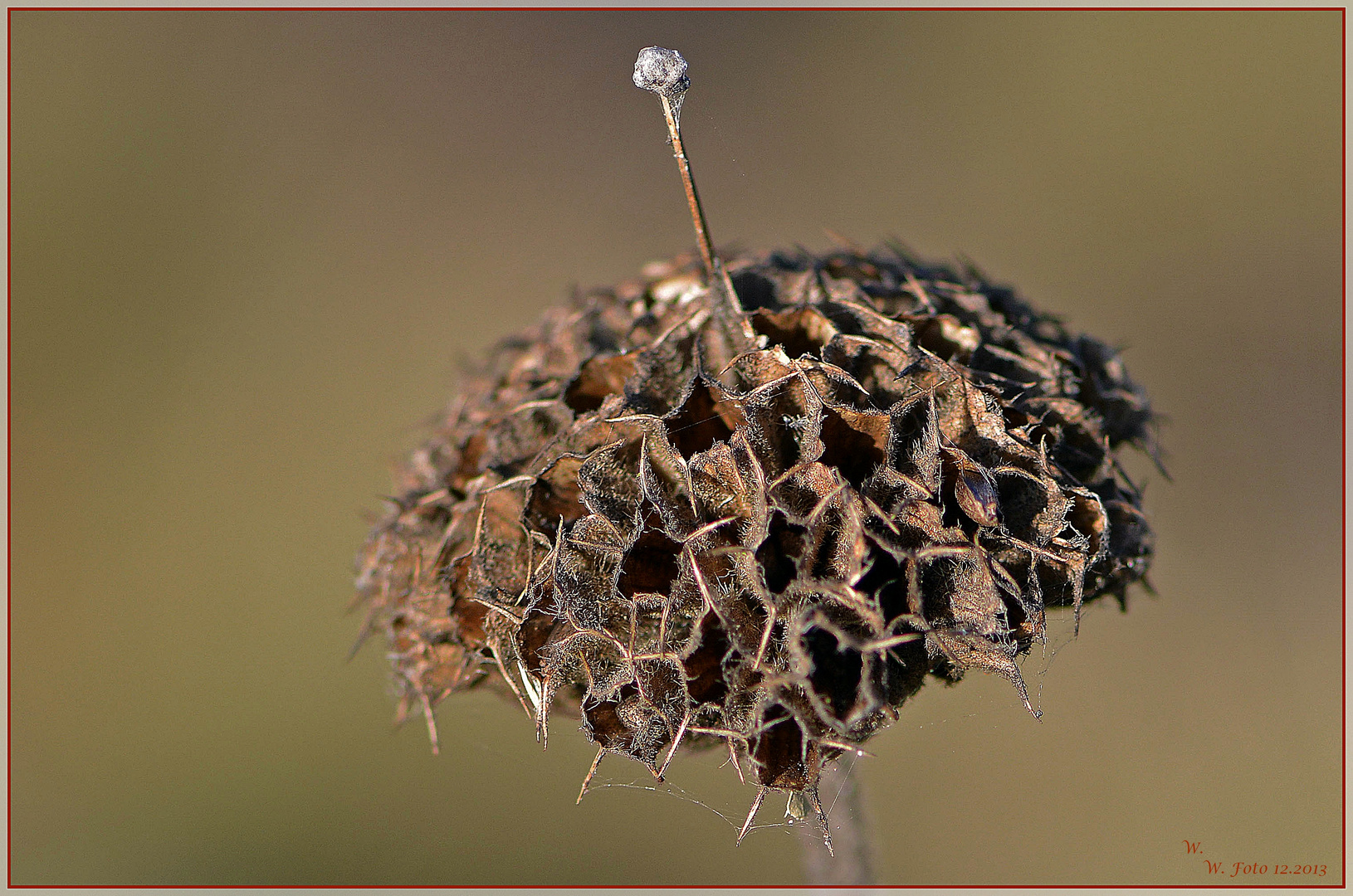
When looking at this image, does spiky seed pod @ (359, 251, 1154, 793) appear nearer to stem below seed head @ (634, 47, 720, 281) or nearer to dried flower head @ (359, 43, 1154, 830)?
dried flower head @ (359, 43, 1154, 830)

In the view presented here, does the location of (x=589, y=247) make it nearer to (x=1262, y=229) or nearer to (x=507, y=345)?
(x=507, y=345)

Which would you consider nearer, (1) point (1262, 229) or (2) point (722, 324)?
(2) point (722, 324)

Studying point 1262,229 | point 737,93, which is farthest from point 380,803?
point 1262,229

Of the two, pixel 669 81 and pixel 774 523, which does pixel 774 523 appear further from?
pixel 669 81

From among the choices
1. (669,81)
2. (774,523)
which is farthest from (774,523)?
(669,81)

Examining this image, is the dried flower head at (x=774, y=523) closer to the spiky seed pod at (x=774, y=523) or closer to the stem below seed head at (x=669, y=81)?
the spiky seed pod at (x=774, y=523)

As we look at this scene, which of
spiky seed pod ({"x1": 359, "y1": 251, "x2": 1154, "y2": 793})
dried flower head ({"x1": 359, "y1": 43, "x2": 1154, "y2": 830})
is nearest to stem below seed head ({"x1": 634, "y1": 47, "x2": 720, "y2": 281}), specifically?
dried flower head ({"x1": 359, "y1": 43, "x2": 1154, "y2": 830})

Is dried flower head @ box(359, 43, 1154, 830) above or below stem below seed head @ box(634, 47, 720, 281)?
below

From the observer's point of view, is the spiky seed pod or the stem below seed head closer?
the stem below seed head
